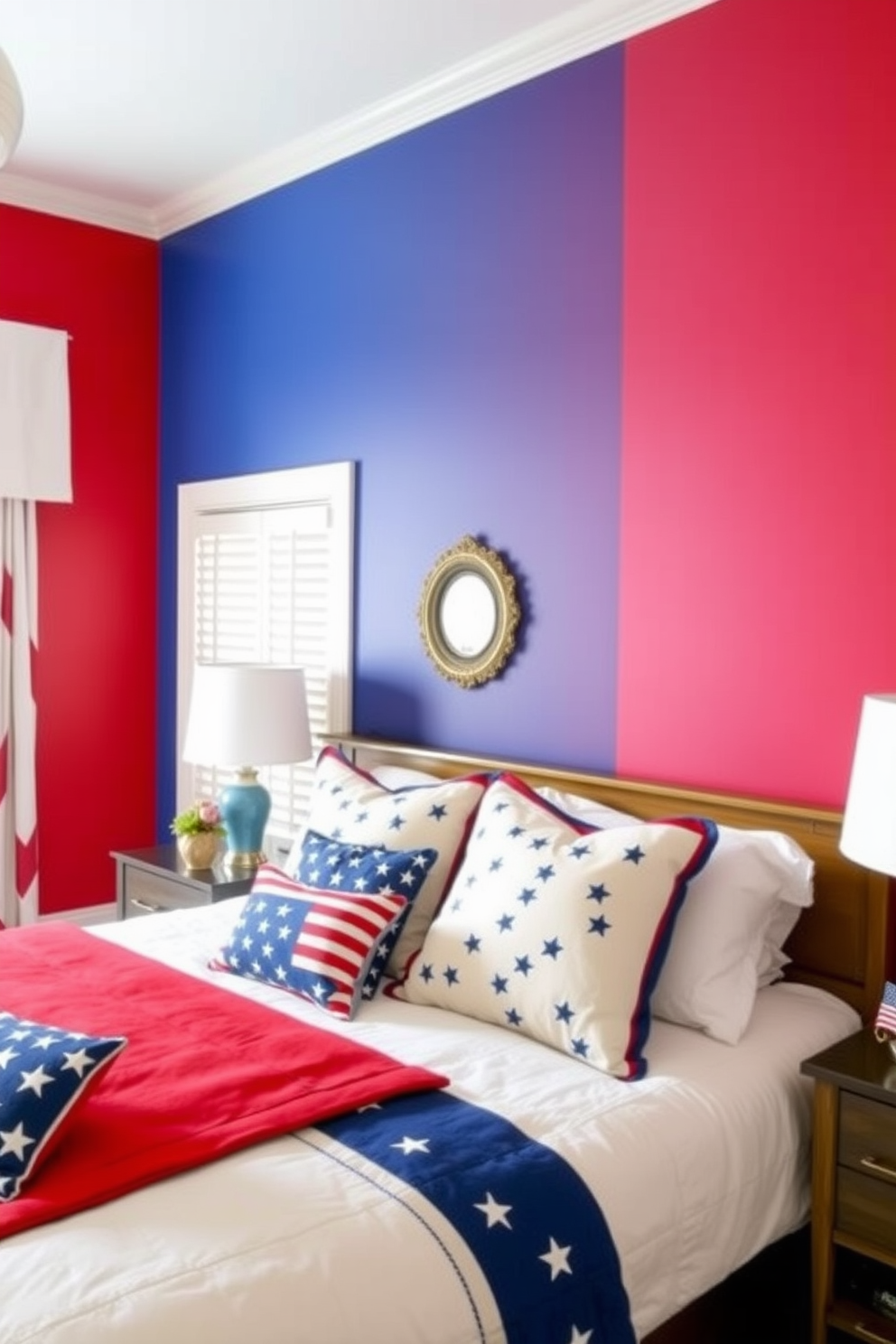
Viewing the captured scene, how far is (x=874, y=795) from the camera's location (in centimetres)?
183

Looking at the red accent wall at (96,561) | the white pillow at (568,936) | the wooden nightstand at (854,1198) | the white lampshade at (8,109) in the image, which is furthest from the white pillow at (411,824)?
the red accent wall at (96,561)

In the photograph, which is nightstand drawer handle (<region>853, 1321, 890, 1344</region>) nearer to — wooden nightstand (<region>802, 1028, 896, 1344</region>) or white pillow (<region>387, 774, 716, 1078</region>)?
wooden nightstand (<region>802, 1028, 896, 1344</region>)

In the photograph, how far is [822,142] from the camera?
2443mm

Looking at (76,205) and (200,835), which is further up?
(76,205)

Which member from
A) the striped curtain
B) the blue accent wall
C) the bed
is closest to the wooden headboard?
the bed

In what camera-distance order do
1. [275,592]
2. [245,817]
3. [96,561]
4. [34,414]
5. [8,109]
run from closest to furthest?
[8,109] → [245,817] → [275,592] → [34,414] → [96,561]

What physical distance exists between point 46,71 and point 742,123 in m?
1.91

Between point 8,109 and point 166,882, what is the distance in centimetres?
220

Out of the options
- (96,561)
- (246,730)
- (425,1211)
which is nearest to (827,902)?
(425,1211)

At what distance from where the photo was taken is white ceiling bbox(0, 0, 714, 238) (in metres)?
2.90

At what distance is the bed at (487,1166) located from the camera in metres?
1.38

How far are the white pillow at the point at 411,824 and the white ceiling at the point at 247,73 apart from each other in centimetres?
185

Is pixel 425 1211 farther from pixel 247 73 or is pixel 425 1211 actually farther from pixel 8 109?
pixel 247 73

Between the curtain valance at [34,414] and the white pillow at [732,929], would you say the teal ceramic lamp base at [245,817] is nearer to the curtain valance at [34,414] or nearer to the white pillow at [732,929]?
the curtain valance at [34,414]
